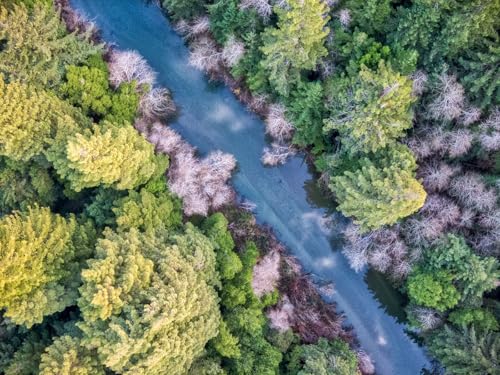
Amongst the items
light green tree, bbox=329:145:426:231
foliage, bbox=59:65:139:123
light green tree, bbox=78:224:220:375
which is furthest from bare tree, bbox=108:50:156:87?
light green tree, bbox=329:145:426:231

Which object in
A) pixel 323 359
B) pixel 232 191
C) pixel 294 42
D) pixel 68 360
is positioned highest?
pixel 294 42

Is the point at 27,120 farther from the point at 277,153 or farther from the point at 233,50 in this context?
the point at 277,153

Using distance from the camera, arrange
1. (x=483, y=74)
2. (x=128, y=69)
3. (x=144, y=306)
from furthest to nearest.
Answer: (x=128, y=69) → (x=483, y=74) → (x=144, y=306)

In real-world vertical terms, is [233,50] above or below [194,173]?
above

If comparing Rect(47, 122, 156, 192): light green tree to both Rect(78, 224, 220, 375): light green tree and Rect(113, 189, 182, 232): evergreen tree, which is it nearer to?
Rect(113, 189, 182, 232): evergreen tree

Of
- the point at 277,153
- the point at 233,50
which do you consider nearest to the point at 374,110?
the point at 277,153

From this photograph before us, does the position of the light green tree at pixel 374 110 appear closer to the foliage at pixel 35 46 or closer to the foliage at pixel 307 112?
the foliage at pixel 307 112

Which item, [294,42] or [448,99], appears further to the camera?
[448,99]

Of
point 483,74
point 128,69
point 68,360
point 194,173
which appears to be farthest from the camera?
point 194,173
